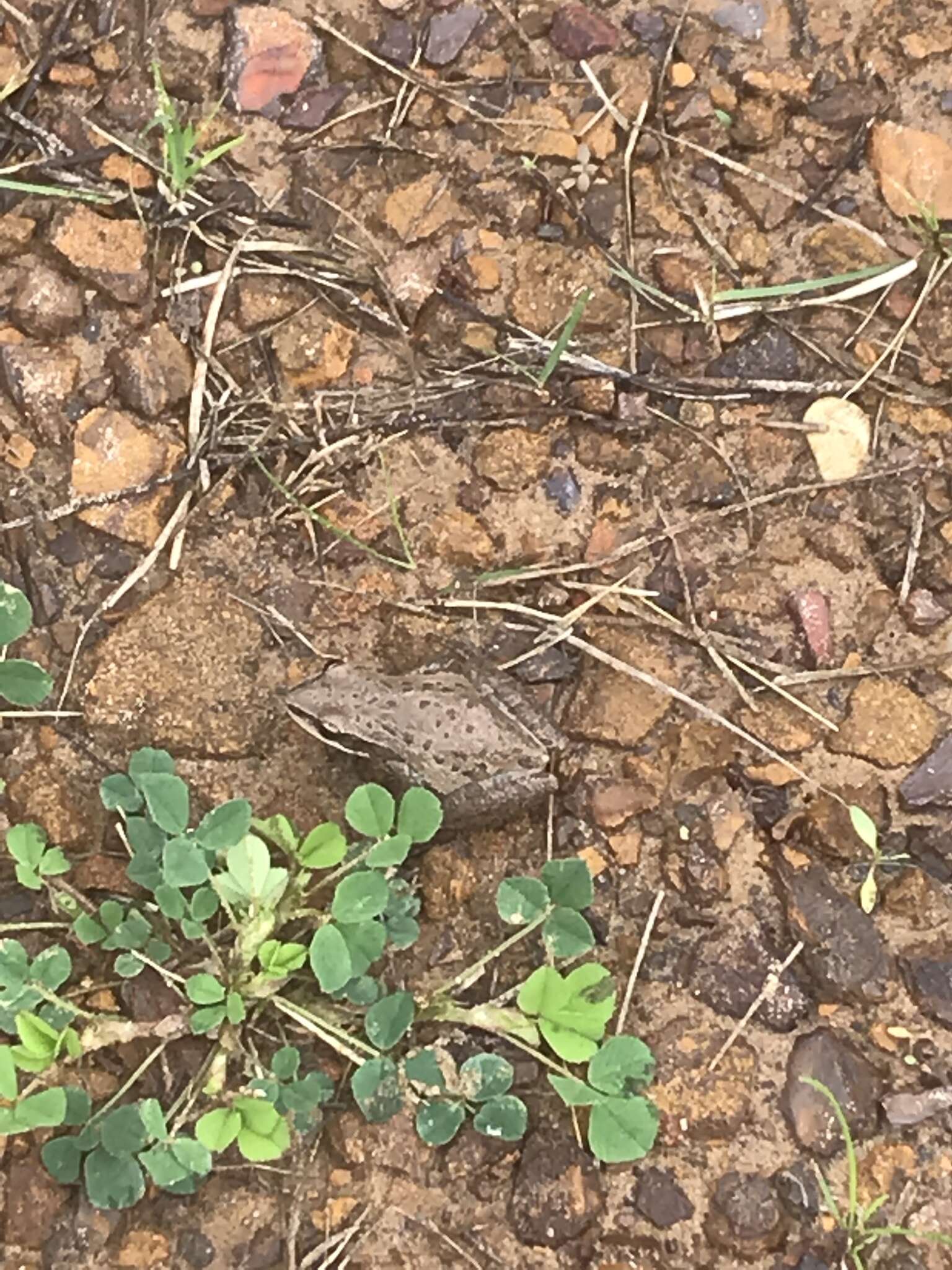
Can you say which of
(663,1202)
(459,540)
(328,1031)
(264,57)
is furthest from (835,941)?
(264,57)

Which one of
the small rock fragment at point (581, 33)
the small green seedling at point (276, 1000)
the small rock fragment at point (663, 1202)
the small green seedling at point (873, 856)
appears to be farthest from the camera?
the small rock fragment at point (581, 33)

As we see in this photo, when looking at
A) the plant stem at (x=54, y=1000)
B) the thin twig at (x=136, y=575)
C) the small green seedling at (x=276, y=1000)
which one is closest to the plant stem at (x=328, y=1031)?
the small green seedling at (x=276, y=1000)

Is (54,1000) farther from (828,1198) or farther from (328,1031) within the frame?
(828,1198)

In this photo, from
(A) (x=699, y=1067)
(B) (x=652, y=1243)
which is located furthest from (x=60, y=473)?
(B) (x=652, y=1243)

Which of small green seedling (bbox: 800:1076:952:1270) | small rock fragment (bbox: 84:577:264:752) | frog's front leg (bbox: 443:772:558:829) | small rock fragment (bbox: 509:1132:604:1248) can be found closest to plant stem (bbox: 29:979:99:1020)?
small rock fragment (bbox: 84:577:264:752)

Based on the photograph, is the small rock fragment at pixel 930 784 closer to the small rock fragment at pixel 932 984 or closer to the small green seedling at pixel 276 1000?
the small rock fragment at pixel 932 984
